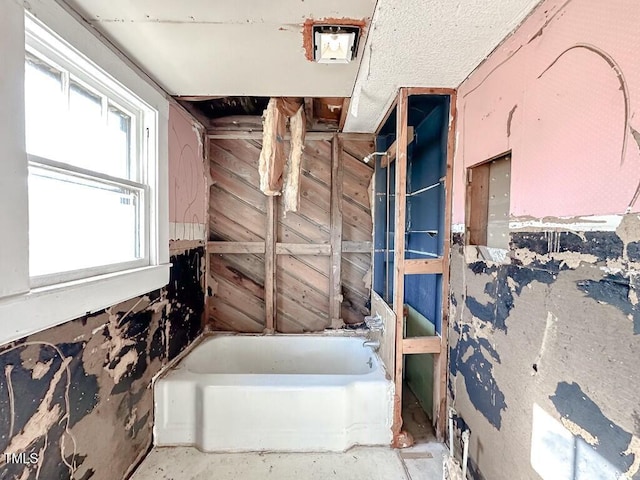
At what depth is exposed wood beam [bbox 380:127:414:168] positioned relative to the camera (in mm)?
1912

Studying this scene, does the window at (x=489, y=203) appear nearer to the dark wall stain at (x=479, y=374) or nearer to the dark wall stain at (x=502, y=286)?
the dark wall stain at (x=502, y=286)

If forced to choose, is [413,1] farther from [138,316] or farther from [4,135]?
[138,316]

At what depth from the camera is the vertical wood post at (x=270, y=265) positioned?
8.79ft

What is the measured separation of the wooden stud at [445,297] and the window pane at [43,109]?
5.77 ft

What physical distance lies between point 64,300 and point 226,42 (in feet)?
3.97

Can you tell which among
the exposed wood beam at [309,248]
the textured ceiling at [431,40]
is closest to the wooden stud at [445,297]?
the textured ceiling at [431,40]

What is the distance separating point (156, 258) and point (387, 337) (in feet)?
4.75

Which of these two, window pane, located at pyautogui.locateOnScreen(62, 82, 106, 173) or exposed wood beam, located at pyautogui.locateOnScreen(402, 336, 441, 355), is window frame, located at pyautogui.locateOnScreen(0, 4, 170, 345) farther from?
exposed wood beam, located at pyautogui.locateOnScreen(402, 336, 441, 355)

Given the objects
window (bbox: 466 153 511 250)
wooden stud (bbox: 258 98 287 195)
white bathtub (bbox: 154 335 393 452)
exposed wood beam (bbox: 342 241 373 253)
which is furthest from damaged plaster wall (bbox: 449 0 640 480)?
exposed wood beam (bbox: 342 241 373 253)

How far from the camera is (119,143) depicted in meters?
1.55

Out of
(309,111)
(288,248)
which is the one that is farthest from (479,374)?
(309,111)

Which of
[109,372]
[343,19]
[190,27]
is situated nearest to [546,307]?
[343,19]

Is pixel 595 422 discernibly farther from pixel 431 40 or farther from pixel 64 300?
pixel 64 300

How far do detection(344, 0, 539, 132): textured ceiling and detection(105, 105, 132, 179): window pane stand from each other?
1.24 m
